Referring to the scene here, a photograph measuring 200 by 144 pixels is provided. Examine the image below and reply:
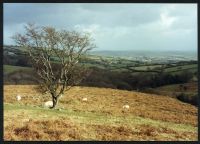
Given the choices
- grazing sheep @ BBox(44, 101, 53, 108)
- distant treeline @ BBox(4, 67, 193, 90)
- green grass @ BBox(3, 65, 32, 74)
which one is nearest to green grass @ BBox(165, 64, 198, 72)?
distant treeline @ BBox(4, 67, 193, 90)

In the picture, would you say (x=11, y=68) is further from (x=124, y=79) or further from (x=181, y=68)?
(x=181, y=68)

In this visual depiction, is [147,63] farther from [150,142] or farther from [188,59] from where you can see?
[150,142]

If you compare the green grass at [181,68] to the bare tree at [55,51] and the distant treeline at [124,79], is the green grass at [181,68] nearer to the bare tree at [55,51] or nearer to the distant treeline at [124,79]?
the distant treeline at [124,79]

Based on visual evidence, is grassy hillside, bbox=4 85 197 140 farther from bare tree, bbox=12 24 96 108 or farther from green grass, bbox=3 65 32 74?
green grass, bbox=3 65 32 74

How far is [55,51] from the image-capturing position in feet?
87.7

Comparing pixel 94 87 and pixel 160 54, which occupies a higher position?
pixel 160 54

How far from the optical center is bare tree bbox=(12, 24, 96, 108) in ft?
87.2

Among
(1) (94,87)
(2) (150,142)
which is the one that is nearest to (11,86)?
(1) (94,87)

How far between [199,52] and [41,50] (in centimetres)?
1352

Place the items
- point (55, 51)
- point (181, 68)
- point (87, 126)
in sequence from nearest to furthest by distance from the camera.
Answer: point (87, 126) → point (55, 51) → point (181, 68)

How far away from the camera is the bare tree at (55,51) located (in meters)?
26.6

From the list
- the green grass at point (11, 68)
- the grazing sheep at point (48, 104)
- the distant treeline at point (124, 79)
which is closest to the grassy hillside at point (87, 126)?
the grazing sheep at point (48, 104)

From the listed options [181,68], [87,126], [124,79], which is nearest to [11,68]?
[124,79]

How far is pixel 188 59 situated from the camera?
5116 centimetres
